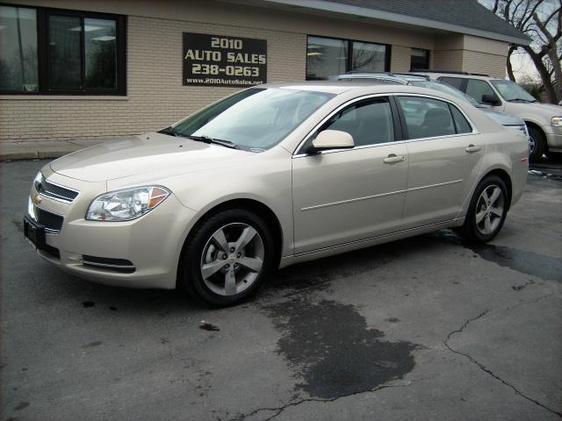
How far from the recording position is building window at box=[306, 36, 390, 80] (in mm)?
15359

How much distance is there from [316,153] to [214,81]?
9.43 m

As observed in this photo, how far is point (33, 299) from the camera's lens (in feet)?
13.8

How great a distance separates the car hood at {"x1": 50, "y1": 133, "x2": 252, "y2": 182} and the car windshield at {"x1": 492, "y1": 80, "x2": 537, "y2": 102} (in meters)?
9.86

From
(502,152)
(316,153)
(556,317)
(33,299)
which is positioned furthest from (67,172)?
(502,152)

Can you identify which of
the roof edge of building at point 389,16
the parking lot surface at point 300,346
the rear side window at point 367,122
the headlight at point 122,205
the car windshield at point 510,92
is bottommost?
the parking lot surface at point 300,346

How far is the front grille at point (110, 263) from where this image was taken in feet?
12.4

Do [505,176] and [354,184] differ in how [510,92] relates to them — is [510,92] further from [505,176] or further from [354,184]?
[354,184]

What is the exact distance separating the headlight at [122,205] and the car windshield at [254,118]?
0.97 metres

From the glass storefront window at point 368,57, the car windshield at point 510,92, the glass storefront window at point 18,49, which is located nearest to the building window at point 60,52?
the glass storefront window at point 18,49

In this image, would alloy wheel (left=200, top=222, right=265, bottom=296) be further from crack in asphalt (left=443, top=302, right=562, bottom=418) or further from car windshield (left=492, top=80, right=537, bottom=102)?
car windshield (left=492, top=80, right=537, bottom=102)

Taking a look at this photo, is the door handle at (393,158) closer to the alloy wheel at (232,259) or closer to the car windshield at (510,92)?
the alloy wheel at (232,259)

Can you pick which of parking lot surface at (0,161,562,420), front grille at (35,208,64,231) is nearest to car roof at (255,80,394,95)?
parking lot surface at (0,161,562,420)

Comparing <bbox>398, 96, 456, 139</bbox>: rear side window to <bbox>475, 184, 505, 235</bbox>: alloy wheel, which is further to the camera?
<bbox>475, 184, 505, 235</bbox>: alloy wheel

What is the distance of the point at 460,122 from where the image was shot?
19.0 feet
